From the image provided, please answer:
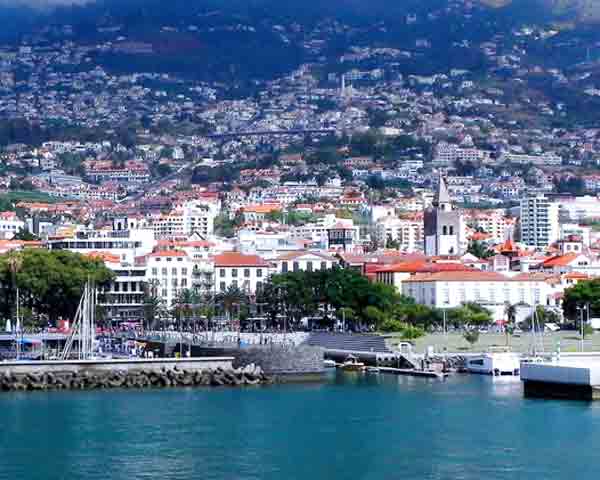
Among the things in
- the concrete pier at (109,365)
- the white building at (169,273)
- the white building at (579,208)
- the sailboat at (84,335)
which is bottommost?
the concrete pier at (109,365)

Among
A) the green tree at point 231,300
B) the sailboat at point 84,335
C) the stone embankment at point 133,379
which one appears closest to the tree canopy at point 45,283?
the green tree at point 231,300

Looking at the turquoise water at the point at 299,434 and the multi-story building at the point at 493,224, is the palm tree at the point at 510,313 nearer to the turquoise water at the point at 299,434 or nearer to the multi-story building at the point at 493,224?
the turquoise water at the point at 299,434

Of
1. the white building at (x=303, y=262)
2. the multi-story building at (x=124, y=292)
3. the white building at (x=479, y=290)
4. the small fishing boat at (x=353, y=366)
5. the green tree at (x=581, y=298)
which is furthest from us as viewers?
the white building at (x=303, y=262)

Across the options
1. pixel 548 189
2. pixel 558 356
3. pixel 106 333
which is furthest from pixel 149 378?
pixel 548 189

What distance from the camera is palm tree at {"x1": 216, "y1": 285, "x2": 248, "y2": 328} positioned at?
92062 millimetres

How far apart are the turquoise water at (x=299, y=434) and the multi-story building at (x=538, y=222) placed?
92582mm

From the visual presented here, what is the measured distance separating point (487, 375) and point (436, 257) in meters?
47.5

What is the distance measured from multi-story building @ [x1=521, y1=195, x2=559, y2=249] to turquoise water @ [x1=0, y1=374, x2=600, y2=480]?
92582mm

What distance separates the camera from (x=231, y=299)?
306ft

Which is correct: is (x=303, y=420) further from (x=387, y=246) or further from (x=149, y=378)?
(x=387, y=246)

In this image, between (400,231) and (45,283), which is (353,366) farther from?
(400,231)

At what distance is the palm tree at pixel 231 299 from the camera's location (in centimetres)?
9206

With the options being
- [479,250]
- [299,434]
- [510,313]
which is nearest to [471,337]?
[510,313]

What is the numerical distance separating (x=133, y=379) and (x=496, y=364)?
1243 centimetres
